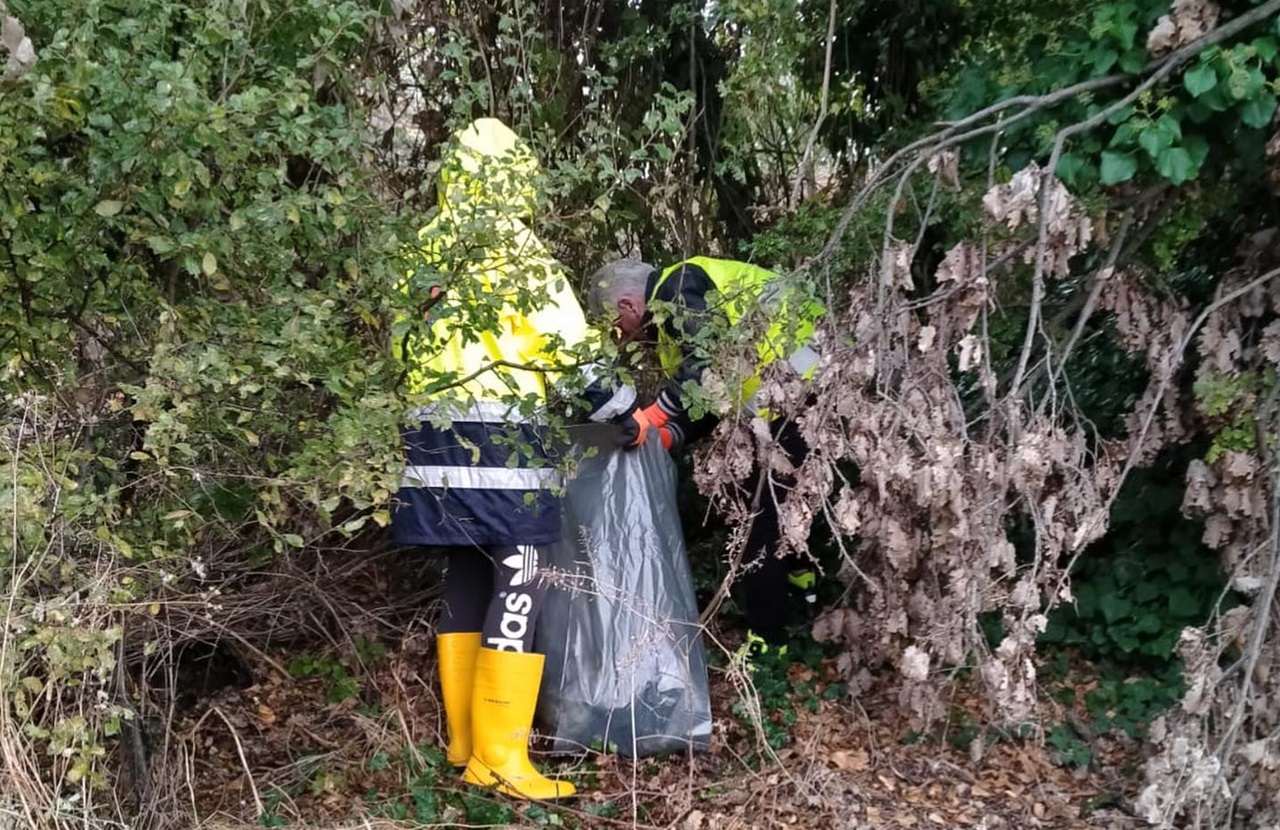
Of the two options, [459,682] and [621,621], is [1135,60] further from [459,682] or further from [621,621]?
[459,682]

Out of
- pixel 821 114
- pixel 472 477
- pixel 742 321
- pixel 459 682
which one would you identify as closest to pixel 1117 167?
pixel 742 321

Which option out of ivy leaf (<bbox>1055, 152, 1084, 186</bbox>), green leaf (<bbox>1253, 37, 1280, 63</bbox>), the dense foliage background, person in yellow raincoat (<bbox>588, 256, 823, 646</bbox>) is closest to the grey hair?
person in yellow raincoat (<bbox>588, 256, 823, 646</bbox>)

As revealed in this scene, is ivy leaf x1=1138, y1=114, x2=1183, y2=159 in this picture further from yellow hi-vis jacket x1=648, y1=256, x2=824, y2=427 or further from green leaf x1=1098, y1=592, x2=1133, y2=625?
green leaf x1=1098, y1=592, x2=1133, y2=625

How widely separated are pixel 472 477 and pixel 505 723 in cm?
69

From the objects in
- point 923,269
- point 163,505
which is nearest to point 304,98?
point 163,505

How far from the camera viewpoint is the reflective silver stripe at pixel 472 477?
2869 mm

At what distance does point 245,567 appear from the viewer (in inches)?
121

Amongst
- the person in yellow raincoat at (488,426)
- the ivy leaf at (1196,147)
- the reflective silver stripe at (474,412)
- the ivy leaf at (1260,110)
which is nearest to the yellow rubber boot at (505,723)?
the person in yellow raincoat at (488,426)

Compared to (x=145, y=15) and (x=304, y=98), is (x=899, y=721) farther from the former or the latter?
(x=145, y=15)

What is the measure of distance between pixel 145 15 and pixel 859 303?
1694 mm

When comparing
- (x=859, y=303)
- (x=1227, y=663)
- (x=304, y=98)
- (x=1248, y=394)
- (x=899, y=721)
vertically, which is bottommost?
(x=899, y=721)

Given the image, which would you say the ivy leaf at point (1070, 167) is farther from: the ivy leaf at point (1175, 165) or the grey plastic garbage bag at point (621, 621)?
the grey plastic garbage bag at point (621, 621)

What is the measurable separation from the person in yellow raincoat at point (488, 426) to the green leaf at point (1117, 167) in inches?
48.2

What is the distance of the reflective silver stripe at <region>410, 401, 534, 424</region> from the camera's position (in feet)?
8.33
